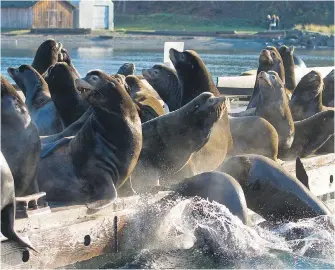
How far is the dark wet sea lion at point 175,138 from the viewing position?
11172 mm

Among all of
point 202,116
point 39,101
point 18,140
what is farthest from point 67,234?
point 39,101

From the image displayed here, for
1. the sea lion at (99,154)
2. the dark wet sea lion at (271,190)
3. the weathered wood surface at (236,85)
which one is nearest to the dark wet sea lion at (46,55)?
the dark wet sea lion at (271,190)

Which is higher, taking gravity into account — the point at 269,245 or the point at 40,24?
the point at 269,245

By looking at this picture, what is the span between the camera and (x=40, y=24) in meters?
73.6

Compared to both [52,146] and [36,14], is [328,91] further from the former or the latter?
[36,14]

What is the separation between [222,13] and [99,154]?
75.1 meters

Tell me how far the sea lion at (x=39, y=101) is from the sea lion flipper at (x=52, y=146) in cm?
193

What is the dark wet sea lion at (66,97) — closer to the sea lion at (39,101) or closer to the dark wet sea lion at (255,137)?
the sea lion at (39,101)

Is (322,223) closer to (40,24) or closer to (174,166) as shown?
(174,166)

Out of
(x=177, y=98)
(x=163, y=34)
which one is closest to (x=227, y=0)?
(x=163, y=34)

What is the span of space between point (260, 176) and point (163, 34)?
61306mm

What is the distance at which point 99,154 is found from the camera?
10500mm

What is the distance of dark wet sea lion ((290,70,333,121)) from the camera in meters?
14.8

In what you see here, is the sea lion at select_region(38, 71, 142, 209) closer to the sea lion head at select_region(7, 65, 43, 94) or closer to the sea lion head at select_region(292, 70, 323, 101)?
the sea lion head at select_region(7, 65, 43, 94)
